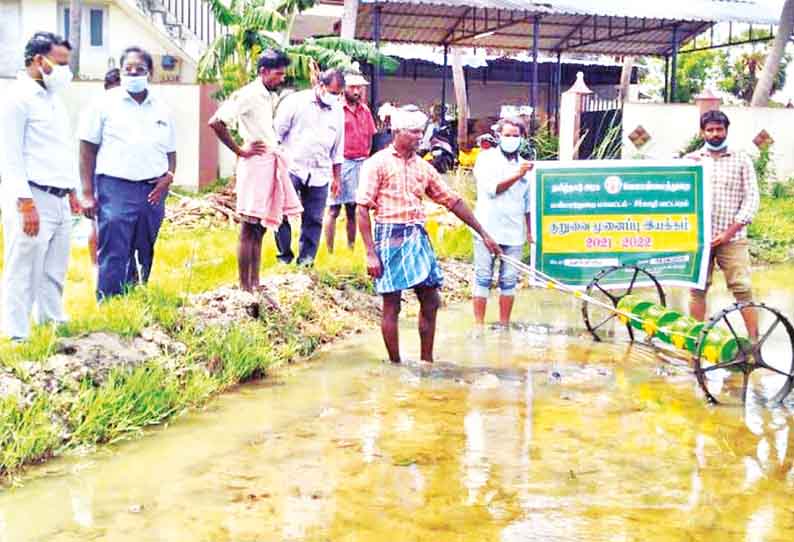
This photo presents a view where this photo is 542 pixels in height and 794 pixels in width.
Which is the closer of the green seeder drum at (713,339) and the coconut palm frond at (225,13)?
the green seeder drum at (713,339)

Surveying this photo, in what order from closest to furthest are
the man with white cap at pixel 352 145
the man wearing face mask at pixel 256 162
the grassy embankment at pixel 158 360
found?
the grassy embankment at pixel 158 360
the man wearing face mask at pixel 256 162
the man with white cap at pixel 352 145

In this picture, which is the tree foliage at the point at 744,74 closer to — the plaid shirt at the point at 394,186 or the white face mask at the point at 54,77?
the plaid shirt at the point at 394,186

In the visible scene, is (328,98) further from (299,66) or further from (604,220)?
(299,66)

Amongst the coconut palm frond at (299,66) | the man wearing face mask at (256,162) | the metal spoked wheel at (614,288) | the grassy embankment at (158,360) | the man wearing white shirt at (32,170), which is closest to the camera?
the grassy embankment at (158,360)

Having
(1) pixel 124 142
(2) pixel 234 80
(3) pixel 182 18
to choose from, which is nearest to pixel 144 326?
(1) pixel 124 142

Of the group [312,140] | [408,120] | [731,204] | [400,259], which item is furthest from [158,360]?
[731,204]

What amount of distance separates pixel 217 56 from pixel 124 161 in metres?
9.53

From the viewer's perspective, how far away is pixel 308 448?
580 centimetres

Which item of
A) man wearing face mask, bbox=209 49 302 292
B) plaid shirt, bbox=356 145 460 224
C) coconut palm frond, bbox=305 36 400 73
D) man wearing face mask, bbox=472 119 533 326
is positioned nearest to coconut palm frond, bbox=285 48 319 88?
coconut palm frond, bbox=305 36 400 73

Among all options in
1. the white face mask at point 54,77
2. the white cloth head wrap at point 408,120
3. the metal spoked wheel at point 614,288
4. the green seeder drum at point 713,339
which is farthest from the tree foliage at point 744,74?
the white face mask at point 54,77

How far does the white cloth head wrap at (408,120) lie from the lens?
7172 mm

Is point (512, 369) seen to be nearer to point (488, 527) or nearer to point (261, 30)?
point (488, 527)

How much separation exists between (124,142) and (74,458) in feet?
7.70

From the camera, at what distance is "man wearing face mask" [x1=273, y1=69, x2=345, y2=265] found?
9148 mm
